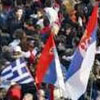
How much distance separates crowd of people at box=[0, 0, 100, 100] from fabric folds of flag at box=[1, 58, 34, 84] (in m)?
0.61

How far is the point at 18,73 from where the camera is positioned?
2138cm

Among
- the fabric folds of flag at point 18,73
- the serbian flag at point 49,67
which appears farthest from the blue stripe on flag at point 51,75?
the fabric folds of flag at point 18,73

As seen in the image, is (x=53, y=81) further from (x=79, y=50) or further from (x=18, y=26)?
(x=18, y=26)

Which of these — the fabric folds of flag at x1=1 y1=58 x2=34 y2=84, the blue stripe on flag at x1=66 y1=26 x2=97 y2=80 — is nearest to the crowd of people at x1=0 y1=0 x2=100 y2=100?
the fabric folds of flag at x1=1 y1=58 x2=34 y2=84

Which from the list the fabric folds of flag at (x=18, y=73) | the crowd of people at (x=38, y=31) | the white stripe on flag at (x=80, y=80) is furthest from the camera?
the crowd of people at (x=38, y=31)

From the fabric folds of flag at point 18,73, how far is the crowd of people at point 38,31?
61cm

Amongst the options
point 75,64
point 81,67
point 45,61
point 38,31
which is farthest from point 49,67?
point 38,31

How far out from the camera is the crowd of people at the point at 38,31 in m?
23.8

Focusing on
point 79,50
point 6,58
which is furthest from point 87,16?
point 79,50

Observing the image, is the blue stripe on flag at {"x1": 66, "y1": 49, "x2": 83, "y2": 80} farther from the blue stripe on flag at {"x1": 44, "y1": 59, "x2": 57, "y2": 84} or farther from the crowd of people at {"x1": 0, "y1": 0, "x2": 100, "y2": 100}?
the crowd of people at {"x1": 0, "y1": 0, "x2": 100, "y2": 100}

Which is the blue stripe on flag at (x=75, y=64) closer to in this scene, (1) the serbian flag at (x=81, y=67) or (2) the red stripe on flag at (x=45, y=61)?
(1) the serbian flag at (x=81, y=67)

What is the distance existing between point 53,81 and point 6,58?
3.91 m

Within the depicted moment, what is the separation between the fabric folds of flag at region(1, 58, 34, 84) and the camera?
2138cm

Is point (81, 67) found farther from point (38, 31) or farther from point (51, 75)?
point (38, 31)
